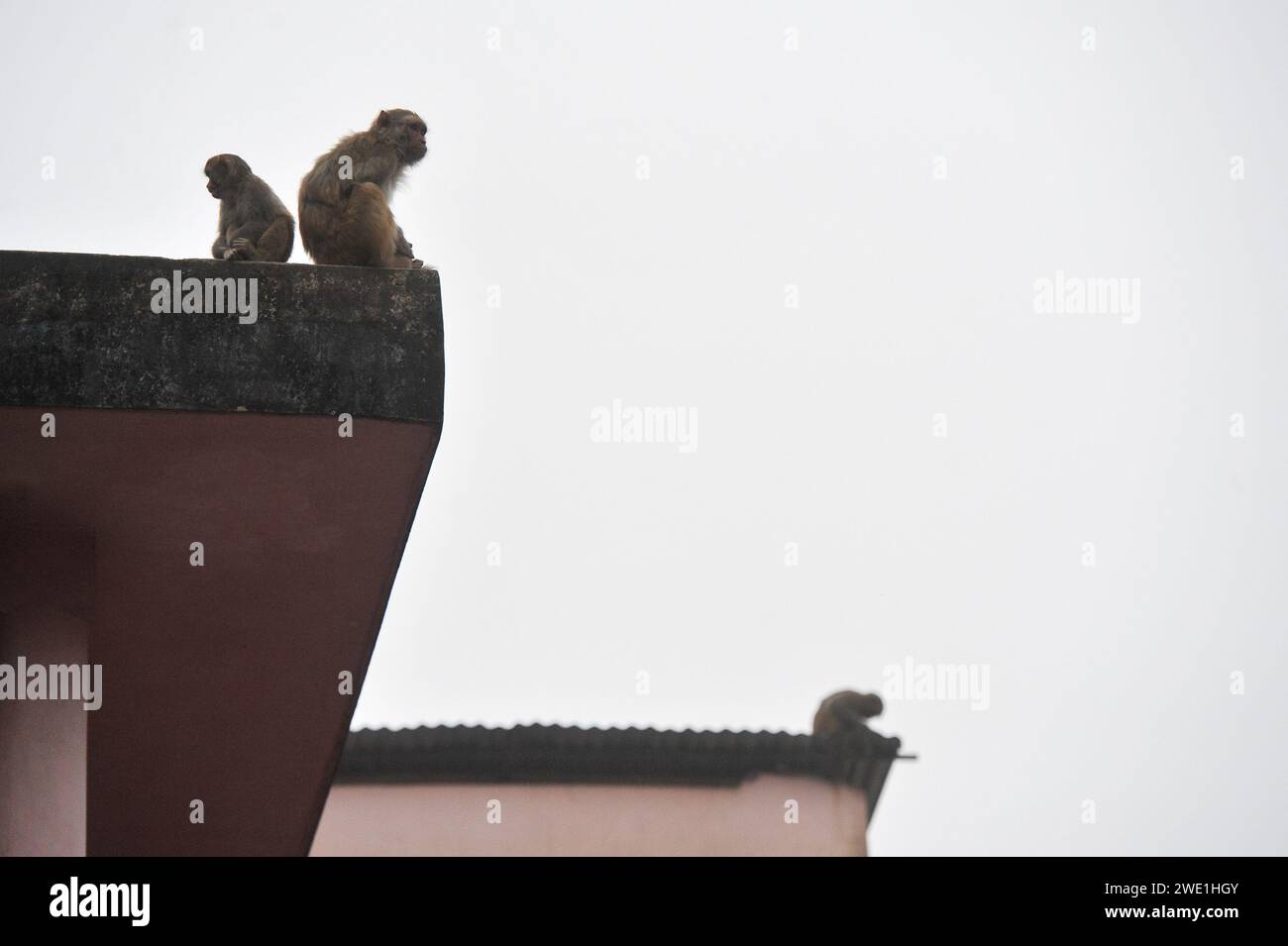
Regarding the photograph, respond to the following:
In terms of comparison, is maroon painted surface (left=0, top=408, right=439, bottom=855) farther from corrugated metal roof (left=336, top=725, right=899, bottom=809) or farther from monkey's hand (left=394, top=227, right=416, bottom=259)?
corrugated metal roof (left=336, top=725, right=899, bottom=809)

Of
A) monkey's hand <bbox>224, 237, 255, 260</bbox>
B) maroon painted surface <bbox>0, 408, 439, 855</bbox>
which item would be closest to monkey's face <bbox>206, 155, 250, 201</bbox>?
monkey's hand <bbox>224, 237, 255, 260</bbox>

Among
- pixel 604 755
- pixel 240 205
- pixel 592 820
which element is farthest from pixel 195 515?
pixel 592 820

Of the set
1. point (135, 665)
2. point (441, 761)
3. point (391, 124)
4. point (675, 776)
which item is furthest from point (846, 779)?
point (135, 665)

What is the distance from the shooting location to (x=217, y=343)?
12.5 feet

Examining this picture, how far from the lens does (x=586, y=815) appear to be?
13742 millimetres

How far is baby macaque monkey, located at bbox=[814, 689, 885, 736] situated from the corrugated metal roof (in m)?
0.16

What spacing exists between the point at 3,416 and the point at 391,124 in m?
3.03

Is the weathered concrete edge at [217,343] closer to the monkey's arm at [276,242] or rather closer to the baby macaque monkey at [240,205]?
the monkey's arm at [276,242]

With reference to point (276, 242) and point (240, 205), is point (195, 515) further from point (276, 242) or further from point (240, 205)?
point (240, 205)

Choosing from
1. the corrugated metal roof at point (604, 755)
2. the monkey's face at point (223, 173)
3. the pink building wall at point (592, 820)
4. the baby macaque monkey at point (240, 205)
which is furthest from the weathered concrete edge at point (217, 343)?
the pink building wall at point (592, 820)

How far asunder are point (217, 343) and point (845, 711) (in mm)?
10733

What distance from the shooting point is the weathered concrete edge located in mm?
3746

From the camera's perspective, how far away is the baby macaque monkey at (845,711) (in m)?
13.9
